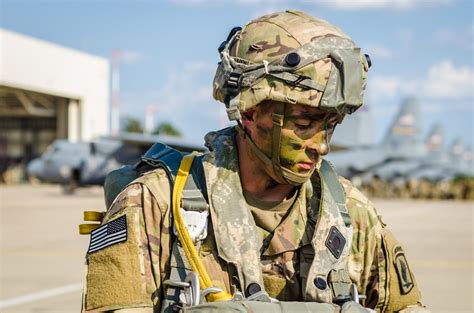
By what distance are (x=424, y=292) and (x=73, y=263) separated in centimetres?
564

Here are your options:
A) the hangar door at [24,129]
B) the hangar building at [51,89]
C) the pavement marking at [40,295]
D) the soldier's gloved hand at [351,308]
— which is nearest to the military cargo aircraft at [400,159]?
the hangar building at [51,89]

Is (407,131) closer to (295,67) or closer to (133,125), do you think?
(133,125)

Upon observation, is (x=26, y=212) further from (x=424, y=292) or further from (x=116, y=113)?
(x=116, y=113)

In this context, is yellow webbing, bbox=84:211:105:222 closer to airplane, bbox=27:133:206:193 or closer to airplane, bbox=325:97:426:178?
airplane, bbox=27:133:206:193

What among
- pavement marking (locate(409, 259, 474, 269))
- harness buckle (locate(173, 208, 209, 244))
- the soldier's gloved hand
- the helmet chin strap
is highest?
the helmet chin strap

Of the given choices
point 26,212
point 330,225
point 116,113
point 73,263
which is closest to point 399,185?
point 116,113

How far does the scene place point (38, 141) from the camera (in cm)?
7238

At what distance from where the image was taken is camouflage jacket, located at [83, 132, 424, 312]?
7.50 ft

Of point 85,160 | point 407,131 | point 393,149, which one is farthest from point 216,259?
point 407,131

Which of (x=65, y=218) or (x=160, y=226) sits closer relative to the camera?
(x=160, y=226)

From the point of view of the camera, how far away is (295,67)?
2371 mm

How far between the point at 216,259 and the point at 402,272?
0.67 m

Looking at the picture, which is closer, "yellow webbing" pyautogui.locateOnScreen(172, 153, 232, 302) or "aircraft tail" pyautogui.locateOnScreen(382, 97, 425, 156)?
"yellow webbing" pyautogui.locateOnScreen(172, 153, 232, 302)

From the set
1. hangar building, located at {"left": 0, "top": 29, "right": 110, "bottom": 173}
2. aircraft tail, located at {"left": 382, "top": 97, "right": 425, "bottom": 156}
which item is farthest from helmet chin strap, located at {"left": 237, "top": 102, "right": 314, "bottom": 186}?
aircraft tail, located at {"left": 382, "top": 97, "right": 425, "bottom": 156}
